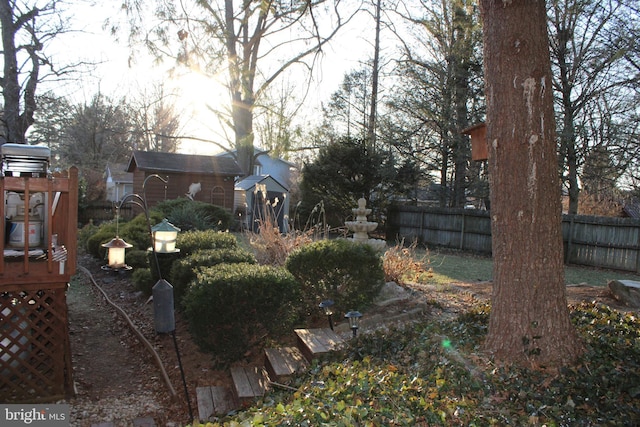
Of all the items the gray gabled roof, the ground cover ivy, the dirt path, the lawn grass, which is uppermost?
the gray gabled roof

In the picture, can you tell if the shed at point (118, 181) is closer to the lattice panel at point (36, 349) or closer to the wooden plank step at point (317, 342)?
the lattice panel at point (36, 349)

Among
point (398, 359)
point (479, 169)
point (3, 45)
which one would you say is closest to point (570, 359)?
point (398, 359)

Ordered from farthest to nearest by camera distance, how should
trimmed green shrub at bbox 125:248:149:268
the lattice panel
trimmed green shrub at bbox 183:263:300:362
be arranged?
trimmed green shrub at bbox 125:248:149:268 < trimmed green shrub at bbox 183:263:300:362 < the lattice panel

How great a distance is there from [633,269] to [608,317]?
910 centimetres

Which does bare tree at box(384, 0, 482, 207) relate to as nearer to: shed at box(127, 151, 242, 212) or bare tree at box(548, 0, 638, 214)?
bare tree at box(548, 0, 638, 214)

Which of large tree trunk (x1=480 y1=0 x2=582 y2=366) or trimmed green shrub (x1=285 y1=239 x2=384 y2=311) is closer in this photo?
large tree trunk (x1=480 y1=0 x2=582 y2=366)

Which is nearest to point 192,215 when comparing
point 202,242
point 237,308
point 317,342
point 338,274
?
point 202,242

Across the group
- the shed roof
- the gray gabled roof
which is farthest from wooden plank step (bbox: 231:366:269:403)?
the gray gabled roof

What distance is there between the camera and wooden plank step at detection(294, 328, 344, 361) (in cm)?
385

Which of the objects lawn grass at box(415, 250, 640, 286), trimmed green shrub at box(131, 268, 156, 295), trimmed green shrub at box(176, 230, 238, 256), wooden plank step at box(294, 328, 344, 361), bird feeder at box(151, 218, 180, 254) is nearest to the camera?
wooden plank step at box(294, 328, 344, 361)

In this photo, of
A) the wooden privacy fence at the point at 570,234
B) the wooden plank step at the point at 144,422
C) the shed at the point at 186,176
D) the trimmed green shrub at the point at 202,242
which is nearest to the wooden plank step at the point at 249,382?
the wooden plank step at the point at 144,422

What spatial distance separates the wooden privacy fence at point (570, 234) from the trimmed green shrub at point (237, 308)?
1063cm

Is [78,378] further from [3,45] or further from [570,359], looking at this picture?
[3,45]

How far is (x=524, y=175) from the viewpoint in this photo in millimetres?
3000
